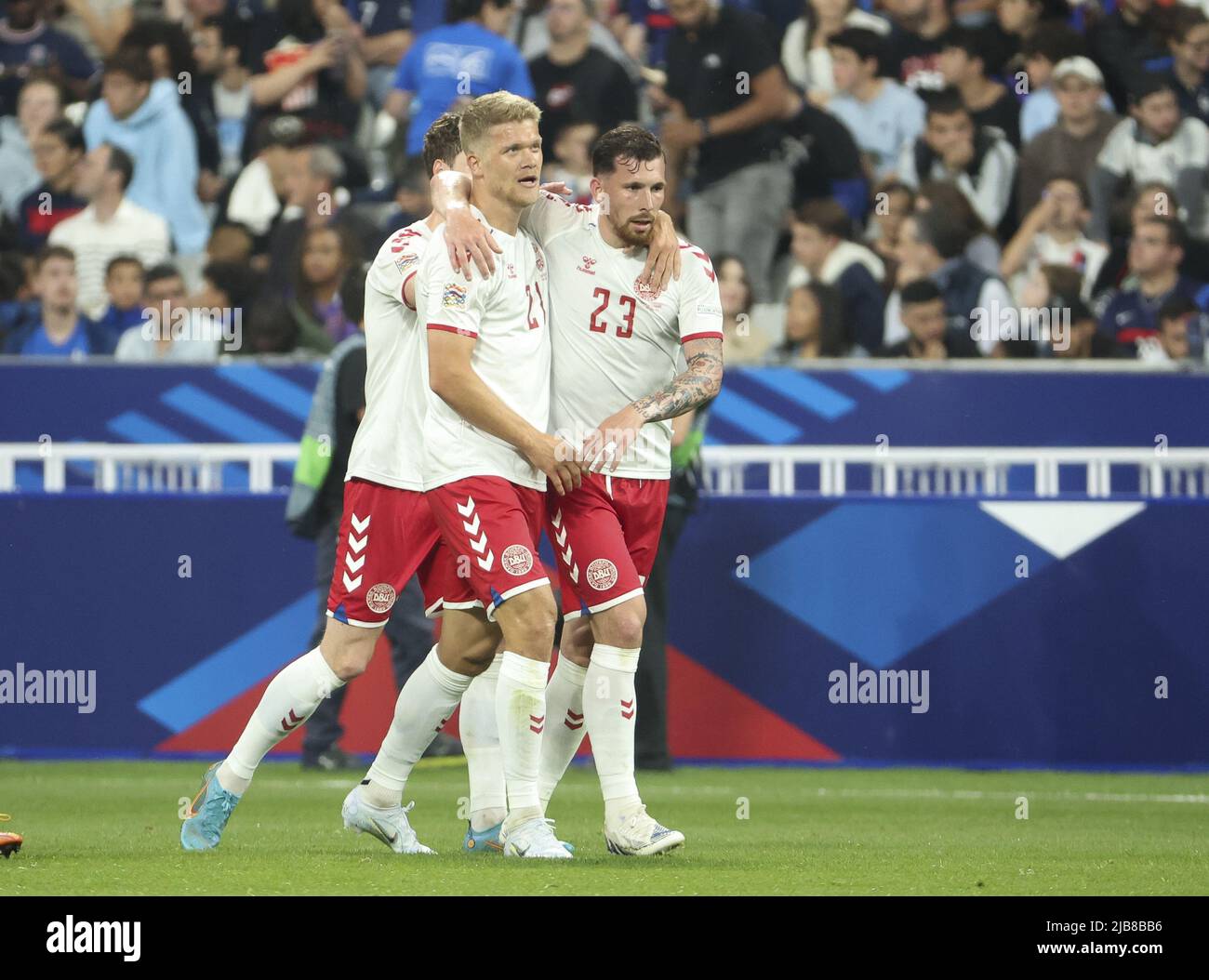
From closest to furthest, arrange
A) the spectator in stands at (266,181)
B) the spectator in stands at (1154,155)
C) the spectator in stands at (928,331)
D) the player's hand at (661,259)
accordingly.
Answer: the player's hand at (661,259), the spectator in stands at (928,331), the spectator in stands at (266,181), the spectator in stands at (1154,155)

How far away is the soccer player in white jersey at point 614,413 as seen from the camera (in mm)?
6395

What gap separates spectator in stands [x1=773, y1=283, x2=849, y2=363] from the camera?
12.8m

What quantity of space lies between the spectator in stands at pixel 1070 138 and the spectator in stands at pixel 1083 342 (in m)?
0.98

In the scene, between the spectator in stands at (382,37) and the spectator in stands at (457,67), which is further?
the spectator in stands at (382,37)

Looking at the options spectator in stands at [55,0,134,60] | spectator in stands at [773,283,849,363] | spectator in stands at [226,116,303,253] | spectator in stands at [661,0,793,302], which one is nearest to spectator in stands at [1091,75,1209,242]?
spectator in stands at [773,283,849,363]

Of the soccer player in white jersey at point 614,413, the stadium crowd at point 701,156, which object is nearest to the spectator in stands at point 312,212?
the stadium crowd at point 701,156

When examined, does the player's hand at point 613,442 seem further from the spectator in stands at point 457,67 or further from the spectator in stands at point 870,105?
the spectator in stands at point 870,105

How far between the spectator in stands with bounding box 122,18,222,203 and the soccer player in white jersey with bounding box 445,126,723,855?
7521 mm

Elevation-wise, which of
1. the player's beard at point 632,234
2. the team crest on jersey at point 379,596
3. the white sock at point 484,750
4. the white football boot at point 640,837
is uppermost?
the player's beard at point 632,234

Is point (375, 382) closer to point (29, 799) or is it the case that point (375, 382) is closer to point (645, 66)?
point (29, 799)

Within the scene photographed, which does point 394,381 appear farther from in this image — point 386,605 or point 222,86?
point 222,86

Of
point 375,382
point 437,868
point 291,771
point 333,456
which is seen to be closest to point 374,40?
point 333,456

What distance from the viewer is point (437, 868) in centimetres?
595
